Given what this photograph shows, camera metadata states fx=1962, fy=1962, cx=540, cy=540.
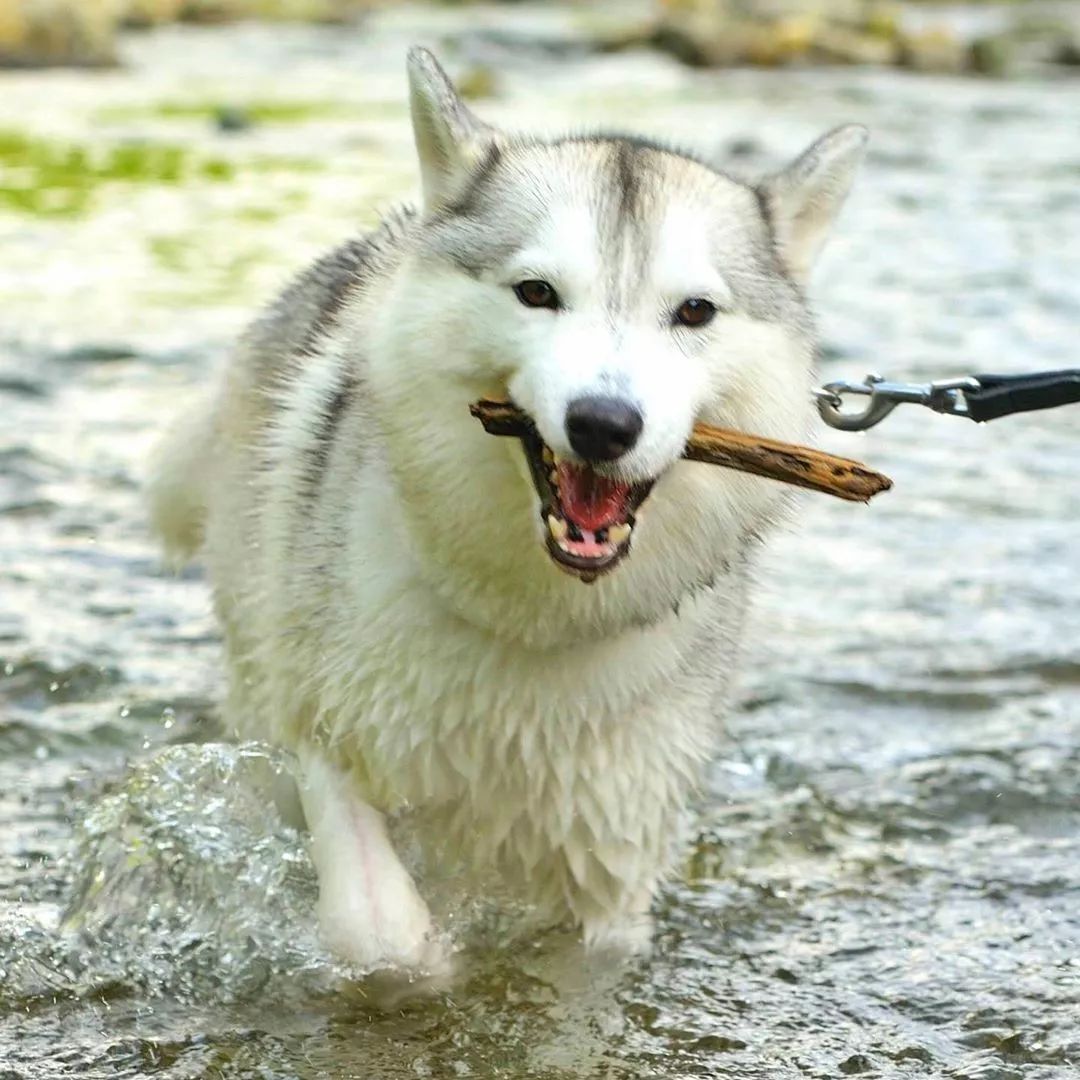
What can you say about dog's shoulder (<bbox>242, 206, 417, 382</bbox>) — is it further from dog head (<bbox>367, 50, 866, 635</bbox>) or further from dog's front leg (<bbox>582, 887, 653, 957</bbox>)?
dog's front leg (<bbox>582, 887, 653, 957</bbox>)

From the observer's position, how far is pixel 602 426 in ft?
10.9

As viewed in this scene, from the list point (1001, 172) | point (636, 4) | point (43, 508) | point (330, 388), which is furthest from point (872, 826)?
point (636, 4)

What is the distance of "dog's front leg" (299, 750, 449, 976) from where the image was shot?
4.23m

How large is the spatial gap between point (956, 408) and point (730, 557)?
2.45ft

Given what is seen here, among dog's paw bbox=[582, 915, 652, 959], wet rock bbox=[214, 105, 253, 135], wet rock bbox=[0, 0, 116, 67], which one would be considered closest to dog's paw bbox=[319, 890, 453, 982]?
dog's paw bbox=[582, 915, 652, 959]

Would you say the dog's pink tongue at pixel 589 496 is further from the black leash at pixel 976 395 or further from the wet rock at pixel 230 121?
the wet rock at pixel 230 121

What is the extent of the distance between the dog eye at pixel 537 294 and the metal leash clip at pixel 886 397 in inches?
33.0

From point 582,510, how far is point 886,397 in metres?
1.15

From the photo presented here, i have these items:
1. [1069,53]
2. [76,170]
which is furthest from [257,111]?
[1069,53]

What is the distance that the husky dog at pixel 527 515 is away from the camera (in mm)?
3605

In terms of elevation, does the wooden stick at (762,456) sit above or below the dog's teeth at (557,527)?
above

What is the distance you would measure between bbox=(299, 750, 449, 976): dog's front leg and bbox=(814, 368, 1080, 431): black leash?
53.5 inches

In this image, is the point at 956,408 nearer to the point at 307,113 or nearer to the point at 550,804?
the point at 550,804

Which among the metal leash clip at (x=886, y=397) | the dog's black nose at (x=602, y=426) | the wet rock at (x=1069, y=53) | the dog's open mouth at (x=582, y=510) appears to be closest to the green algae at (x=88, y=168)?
the metal leash clip at (x=886, y=397)
